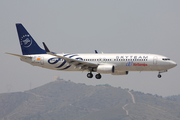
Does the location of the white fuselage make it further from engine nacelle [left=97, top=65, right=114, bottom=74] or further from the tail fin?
the tail fin

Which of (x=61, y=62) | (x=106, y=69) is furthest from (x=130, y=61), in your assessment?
(x=61, y=62)

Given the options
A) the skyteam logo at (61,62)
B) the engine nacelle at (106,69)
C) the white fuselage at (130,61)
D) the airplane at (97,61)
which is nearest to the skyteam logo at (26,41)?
the airplane at (97,61)

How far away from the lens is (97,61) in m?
68.9

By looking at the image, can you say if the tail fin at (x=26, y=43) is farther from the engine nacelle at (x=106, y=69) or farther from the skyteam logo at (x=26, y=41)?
the engine nacelle at (x=106, y=69)

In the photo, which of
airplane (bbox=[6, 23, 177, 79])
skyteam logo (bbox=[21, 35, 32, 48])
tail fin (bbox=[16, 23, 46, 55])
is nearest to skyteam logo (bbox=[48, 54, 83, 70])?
airplane (bbox=[6, 23, 177, 79])

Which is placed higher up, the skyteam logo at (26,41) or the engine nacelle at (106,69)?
the skyteam logo at (26,41)

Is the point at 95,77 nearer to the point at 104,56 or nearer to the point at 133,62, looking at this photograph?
the point at 104,56

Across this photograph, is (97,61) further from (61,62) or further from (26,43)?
(26,43)

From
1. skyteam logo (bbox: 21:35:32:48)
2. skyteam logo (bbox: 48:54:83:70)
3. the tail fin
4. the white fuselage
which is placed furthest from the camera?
skyteam logo (bbox: 21:35:32:48)

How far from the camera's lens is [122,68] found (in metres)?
67.3

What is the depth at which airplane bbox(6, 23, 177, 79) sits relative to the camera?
66.1 metres

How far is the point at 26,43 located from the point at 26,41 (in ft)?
1.85

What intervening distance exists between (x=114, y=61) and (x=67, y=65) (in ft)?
36.3

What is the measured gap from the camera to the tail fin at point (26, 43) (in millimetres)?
75625
